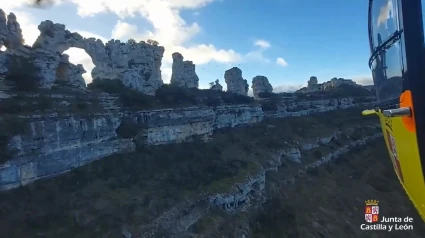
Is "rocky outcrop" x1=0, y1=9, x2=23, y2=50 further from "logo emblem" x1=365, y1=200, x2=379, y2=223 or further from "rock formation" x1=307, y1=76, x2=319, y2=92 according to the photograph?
"rock formation" x1=307, y1=76, x2=319, y2=92

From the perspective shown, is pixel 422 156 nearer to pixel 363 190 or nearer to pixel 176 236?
pixel 176 236

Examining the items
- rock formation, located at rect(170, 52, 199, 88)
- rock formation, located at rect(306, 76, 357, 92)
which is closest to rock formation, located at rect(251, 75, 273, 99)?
rock formation, located at rect(170, 52, 199, 88)

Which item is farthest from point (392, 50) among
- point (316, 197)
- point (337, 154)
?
point (337, 154)

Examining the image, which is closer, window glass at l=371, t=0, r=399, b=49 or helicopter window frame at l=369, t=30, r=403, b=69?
helicopter window frame at l=369, t=30, r=403, b=69

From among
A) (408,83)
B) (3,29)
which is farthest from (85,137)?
(408,83)

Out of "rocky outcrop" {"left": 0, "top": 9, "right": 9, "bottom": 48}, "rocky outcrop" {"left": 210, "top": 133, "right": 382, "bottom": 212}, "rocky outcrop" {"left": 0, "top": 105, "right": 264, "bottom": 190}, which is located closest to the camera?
"rocky outcrop" {"left": 0, "top": 105, "right": 264, "bottom": 190}

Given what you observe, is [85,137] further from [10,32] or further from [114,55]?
[114,55]

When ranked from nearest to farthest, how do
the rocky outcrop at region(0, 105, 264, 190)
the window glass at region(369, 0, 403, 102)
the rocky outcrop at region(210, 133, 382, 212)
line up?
the window glass at region(369, 0, 403, 102) < the rocky outcrop at region(0, 105, 264, 190) < the rocky outcrop at region(210, 133, 382, 212)
